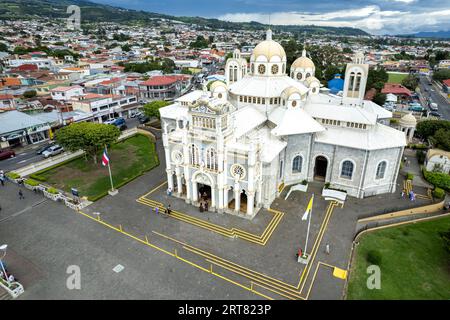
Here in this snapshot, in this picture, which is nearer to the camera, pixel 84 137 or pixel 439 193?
pixel 439 193

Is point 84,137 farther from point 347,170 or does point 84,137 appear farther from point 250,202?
point 347,170

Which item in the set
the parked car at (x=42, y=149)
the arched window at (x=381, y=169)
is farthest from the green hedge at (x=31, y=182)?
the arched window at (x=381, y=169)

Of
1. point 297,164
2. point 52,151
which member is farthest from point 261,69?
point 52,151

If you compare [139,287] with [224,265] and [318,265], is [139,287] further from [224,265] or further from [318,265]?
[318,265]

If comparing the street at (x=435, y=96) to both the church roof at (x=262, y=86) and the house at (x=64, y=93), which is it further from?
the house at (x=64, y=93)

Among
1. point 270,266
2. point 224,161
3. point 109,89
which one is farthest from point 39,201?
point 109,89
